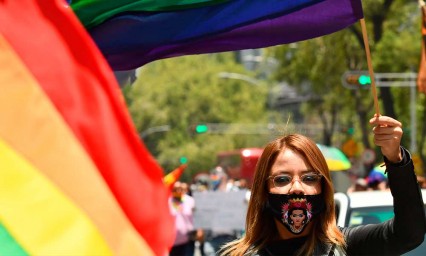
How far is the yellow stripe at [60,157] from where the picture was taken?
401 cm

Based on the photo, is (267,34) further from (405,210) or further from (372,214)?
(372,214)

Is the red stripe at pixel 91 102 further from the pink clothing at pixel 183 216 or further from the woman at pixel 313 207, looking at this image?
the pink clothing at pixel 183 216

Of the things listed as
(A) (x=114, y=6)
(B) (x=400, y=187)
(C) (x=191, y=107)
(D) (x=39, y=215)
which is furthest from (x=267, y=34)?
(C) (x=191, y=107)

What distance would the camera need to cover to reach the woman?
13.8ft

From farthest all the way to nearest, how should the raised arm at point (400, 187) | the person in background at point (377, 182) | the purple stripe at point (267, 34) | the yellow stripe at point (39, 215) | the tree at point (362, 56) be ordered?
the tree at point (362, 56)
the person in background at point (377, 182)
the purple stripe at point (267, 34)
the raised arm at point (400, 187)
the yellow stripe at point (39, 215)

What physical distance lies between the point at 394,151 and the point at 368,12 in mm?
27228

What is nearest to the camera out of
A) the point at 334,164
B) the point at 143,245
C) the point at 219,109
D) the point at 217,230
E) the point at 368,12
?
the point at 143,245

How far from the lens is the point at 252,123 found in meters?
88.6

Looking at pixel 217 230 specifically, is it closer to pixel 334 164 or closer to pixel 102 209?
pixel 334 164

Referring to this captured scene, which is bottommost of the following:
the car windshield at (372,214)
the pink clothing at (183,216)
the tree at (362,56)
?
the tree at (362,56)

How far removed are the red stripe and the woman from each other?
0.47 m

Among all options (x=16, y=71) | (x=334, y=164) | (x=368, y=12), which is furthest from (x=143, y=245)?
(x=368, y=12)

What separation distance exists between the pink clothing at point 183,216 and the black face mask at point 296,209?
11850 mm

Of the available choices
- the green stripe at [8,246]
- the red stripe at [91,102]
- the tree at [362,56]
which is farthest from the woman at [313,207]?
the tree at [362,56]
